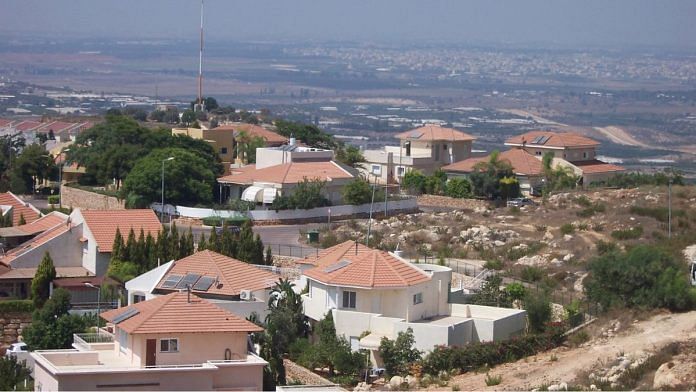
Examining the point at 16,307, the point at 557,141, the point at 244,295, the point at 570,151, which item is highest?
the point at 244,295

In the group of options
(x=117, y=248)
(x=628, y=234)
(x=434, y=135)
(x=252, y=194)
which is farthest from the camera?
(x=434, y=135)

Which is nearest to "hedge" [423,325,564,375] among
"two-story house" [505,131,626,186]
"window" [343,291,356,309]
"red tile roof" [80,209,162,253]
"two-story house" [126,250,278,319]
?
"window" [343,291,356,309]

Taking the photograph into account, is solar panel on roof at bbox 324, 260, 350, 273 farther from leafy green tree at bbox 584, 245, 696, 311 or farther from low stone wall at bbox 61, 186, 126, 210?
low stone wall at bbox 61, 186, 126, 210

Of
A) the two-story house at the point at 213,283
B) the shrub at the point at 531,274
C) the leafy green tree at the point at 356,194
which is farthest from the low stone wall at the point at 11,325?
the leafy green tree at the point at 356,194

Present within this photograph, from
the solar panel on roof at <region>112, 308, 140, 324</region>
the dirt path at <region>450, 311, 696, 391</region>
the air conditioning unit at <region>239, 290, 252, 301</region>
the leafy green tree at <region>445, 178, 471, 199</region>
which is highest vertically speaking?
the solar panel on roof at <region>112, 308, 140, 324</region>

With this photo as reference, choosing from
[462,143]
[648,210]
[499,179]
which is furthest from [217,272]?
[462,143]

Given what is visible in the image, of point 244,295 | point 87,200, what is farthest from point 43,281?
point 87,200

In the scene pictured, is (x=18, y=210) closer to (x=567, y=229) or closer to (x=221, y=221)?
(x=221, y=221)
